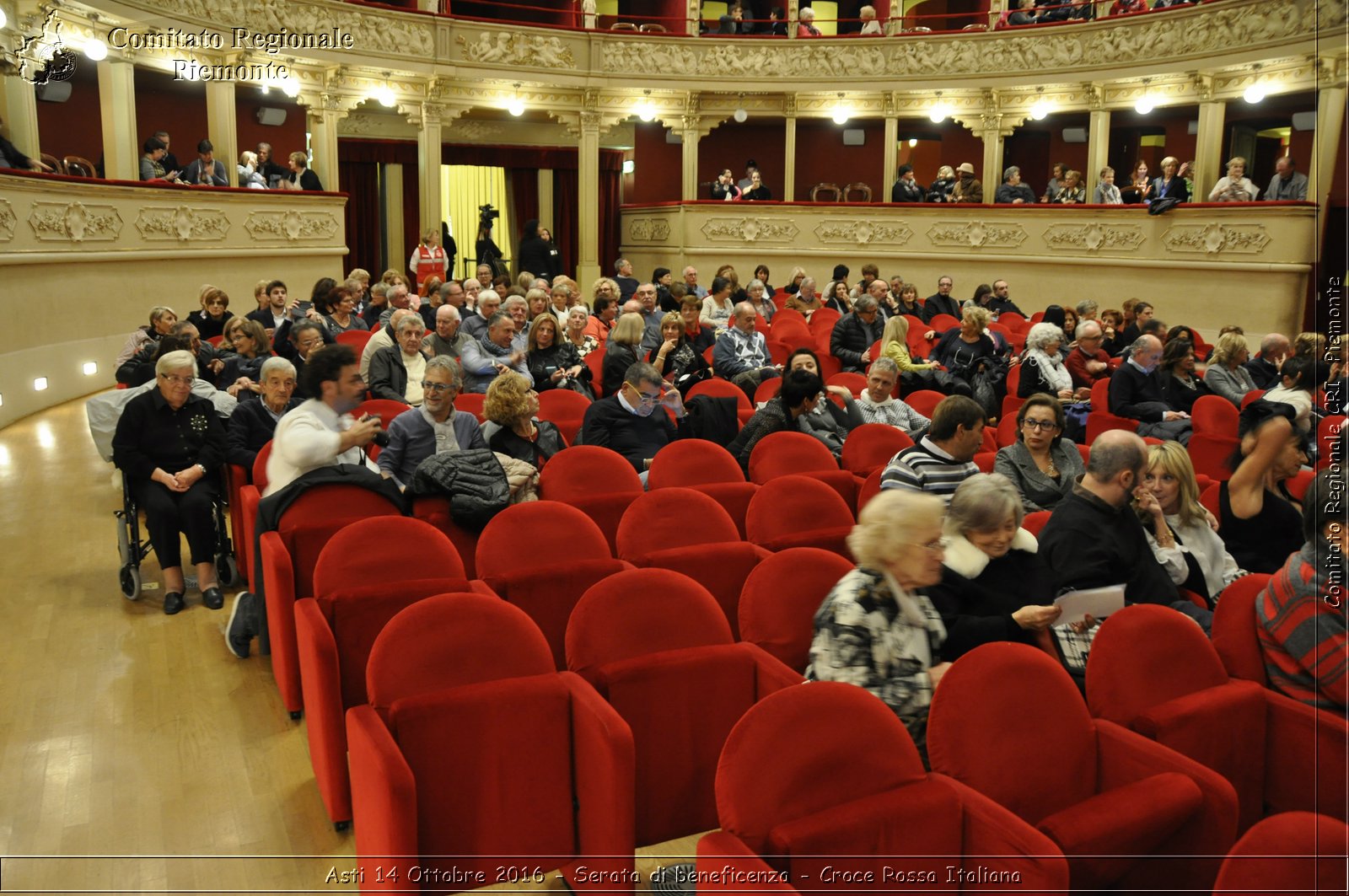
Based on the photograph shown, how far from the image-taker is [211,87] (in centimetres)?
1302

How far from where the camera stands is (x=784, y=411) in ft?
17.2

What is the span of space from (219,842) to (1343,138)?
10.2 ft

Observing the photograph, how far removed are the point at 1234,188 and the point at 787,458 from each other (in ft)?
34.4

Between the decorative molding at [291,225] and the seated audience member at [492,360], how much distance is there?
22.4 ft

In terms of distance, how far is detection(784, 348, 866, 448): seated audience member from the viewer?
5379mm

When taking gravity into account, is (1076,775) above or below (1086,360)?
below

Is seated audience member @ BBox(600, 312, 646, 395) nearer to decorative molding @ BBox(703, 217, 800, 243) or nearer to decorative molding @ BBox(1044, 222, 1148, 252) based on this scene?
decorative molding @ BBox(1044, 222, 1148, 252)

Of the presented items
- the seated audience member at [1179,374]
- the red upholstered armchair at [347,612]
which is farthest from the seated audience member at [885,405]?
the red upholstered armchair at [347,612]

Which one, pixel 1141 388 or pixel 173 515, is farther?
pixel 1141 388

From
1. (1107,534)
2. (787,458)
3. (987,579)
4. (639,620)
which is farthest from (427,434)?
(1107,534)

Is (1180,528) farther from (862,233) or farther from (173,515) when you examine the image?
(862,233)

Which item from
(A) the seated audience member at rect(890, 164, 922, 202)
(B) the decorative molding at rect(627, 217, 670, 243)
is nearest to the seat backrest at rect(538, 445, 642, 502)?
(A) the seated audience member at rect(890, 164, 922, 202)

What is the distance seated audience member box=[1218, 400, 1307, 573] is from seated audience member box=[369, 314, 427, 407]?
4.44 meters

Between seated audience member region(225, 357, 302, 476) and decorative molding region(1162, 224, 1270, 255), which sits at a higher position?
decorative molding region(1162, 224, 1270, 255)
